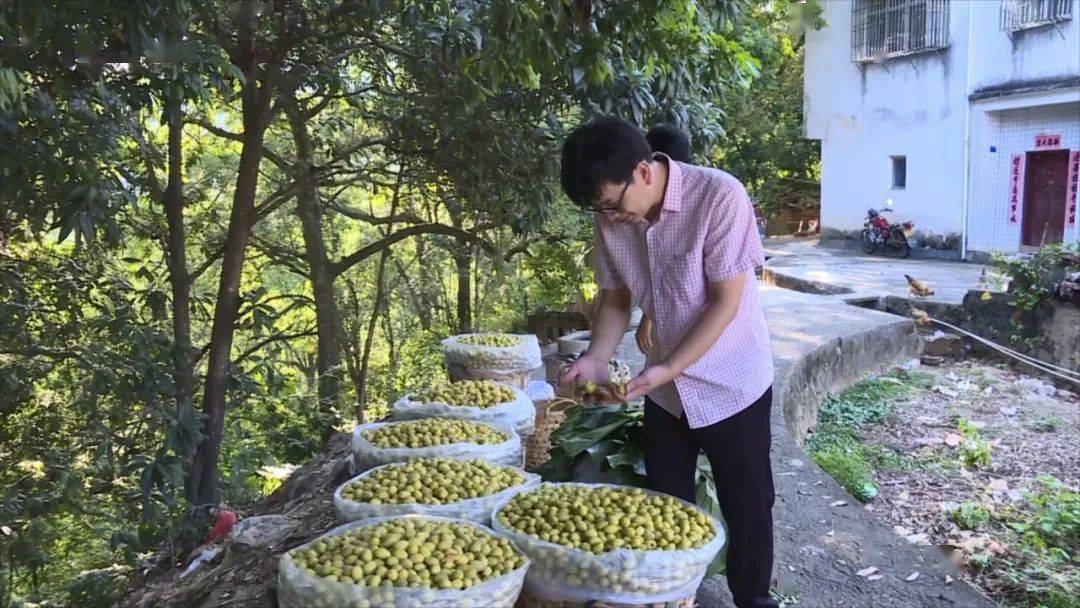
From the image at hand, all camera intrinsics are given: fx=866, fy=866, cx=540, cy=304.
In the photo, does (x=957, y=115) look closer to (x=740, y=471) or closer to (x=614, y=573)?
(x=740, y=471)

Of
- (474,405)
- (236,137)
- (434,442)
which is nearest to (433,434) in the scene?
(434,442)

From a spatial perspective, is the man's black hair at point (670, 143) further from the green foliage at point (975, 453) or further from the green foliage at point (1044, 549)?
the green foliage at point (975, 453)

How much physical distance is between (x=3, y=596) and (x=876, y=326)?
309 inches

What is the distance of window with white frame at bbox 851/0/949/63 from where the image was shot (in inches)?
645

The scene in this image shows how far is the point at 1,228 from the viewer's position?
4.78 metres

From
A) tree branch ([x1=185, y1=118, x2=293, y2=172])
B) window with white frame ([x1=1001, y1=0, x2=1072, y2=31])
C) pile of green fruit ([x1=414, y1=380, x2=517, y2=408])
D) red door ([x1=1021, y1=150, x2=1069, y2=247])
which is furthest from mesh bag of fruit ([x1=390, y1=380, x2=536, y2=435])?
window with white frame ([x1=1001, y1=0, x2=1072, y2=31])

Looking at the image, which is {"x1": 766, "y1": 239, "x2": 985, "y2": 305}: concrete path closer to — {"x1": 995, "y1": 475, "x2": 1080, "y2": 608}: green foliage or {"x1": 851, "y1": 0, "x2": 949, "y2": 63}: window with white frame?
{"x1": 851, "y1": 0, "x2": 949, "y2": 63}: window with white frame

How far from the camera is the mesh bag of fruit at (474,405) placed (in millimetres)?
3494

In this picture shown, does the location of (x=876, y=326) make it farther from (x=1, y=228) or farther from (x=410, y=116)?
(x=1, y=228)

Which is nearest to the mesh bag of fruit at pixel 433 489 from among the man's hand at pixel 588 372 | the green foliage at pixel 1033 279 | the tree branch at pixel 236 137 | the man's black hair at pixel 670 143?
the man's hand at pixel 588 372

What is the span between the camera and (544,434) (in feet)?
12.7

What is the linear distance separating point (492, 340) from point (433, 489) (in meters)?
1.99

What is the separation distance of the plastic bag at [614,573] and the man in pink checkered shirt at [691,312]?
0.99 ft

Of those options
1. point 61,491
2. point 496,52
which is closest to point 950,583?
point 496,52
